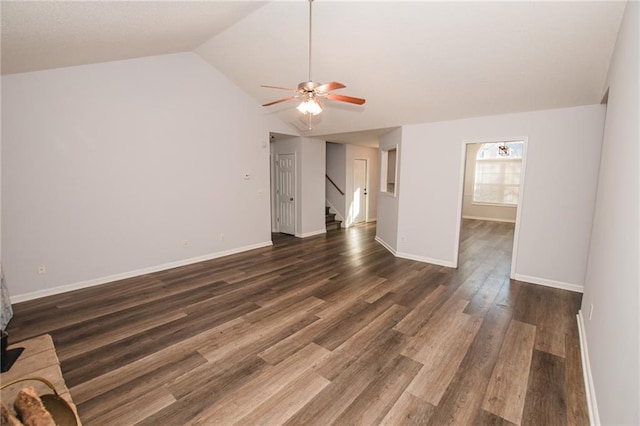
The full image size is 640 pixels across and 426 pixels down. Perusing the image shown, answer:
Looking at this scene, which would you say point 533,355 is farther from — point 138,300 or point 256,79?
point 256,79

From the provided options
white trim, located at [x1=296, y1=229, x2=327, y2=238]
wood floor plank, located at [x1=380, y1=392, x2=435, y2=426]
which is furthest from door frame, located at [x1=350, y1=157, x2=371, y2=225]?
wood floor plank, located at [x1=380, y1=392, x2=435, y2=426]

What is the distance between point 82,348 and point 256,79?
14.3ft

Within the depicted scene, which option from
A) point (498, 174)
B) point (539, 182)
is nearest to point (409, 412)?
point (539, 182)

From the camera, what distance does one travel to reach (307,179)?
23.1 ft

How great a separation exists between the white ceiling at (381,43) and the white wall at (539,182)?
0.25 m

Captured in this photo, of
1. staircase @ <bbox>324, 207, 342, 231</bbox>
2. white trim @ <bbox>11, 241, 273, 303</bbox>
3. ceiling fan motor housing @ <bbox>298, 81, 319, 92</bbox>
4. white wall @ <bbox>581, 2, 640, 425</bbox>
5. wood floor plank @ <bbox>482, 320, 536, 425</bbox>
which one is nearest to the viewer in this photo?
white wall @ <bbox>581, 2, 640, 425</bbox>

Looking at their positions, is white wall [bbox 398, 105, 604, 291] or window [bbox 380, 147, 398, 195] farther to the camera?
window [bbox 380, 147, 398, 195]

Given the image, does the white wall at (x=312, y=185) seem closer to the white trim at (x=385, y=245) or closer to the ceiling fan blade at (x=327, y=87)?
the white trim at (x=385, y=245)

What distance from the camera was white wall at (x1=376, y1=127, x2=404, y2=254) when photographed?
17.7ft

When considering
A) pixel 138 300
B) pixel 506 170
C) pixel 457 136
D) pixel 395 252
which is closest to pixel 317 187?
pixel 395 252

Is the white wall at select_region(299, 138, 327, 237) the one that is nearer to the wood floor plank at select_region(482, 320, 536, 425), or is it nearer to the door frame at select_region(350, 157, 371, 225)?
the door frame at select_region(350, 157, 371, 225)

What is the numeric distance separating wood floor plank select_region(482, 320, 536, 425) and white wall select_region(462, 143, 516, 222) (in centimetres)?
745

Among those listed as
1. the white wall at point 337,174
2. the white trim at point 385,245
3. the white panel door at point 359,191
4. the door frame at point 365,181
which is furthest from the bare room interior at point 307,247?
the white panel door at point 359,191

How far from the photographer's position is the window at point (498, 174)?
9.17m
